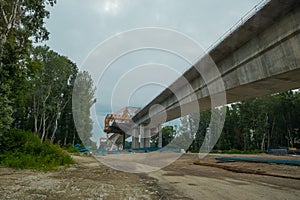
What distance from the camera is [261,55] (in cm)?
862

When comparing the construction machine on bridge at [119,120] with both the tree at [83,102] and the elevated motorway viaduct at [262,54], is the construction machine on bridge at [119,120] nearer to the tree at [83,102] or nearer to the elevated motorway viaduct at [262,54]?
the tree at [83,102]

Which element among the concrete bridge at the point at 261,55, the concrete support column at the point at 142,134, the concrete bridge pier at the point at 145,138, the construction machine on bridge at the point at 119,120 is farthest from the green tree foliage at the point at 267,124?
the concrete bridge at the point at 261,55

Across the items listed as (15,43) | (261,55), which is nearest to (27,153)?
(15,43)

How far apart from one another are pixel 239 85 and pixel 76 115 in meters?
29.8

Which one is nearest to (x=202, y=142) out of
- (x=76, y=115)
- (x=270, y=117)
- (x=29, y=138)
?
(x=270, y=117)

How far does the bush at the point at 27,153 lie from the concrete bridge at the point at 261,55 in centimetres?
966

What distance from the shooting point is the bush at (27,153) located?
925cm

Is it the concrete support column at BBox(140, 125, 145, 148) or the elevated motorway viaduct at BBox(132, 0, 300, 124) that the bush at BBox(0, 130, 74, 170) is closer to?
the elevated motorway viaduct at BBox(132, 0, 300, 124)

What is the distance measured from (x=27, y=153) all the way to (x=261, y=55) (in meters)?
12.2

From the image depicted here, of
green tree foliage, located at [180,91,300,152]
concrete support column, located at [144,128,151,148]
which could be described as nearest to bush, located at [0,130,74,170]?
concrete support column, located at [144,128,151,148]

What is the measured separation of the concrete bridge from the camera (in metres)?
7.32

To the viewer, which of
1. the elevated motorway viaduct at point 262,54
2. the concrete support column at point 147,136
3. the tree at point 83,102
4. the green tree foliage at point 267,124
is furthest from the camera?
the green tree foliage at point 267,124

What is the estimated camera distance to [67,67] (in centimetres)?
3177

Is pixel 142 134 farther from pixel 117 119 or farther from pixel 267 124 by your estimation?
pixel 267 124
